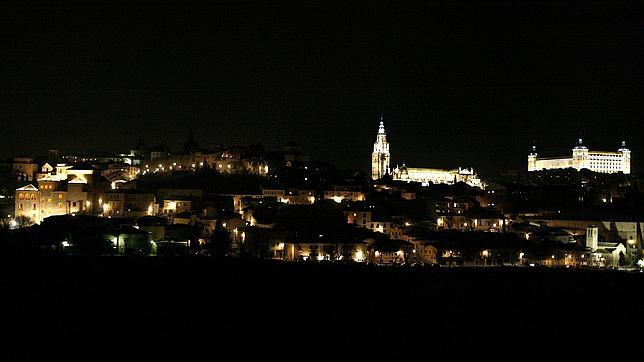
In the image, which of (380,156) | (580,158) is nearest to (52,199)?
(380,156)

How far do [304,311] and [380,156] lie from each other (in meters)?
56.9

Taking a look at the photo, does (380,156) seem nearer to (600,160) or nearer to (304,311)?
(600,160)

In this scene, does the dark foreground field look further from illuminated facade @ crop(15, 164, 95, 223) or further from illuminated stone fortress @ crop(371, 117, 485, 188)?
illuminated stone fortress @ crop(371, 117, 485, 188)

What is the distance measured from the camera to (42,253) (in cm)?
2780

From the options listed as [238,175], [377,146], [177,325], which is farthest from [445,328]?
[377,146]

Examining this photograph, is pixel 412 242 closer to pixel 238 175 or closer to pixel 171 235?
pixel 171 235

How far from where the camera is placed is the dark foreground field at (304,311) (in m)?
18.0

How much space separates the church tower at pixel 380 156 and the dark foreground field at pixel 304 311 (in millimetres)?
46979

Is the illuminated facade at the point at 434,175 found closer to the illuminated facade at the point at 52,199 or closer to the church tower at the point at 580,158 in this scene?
the church tower at the point at 580,158

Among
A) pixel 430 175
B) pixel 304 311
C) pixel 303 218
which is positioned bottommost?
pixel 304 311

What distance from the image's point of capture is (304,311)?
75.0 feet

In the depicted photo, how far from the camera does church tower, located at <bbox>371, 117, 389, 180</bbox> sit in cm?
7826

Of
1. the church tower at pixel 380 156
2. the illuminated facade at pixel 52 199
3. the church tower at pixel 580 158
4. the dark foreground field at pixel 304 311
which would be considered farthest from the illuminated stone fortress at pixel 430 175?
the dark foreground field at pixel 304 311

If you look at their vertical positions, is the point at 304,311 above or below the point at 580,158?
below
